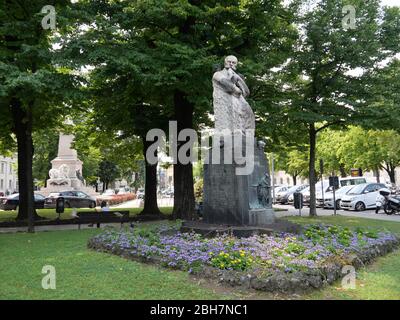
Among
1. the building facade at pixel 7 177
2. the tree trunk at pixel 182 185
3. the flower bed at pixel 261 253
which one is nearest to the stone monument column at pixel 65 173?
the tree trunk at pixel 182 185

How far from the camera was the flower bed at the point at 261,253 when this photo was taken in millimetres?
7051

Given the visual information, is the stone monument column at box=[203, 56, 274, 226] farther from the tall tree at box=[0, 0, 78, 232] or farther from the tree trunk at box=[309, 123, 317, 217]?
the tree trunk at box=[309, 123, 317, 217]

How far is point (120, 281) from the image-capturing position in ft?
24.1

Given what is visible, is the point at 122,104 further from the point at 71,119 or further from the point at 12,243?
the point at 12,243

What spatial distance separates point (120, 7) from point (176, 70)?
423cm

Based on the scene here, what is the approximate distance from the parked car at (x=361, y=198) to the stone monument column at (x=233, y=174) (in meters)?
19.0

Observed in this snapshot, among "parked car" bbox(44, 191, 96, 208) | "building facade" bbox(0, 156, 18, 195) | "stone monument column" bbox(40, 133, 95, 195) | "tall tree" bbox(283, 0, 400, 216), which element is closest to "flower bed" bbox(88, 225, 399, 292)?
"tall tree" bbox(283, 0, 400, 216)

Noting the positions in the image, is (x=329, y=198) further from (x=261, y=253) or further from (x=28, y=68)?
(x=261, y=253)

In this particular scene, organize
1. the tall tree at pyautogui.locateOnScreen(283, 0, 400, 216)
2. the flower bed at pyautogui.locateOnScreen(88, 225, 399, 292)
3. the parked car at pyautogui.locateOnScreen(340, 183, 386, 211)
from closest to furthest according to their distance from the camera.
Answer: the flower bed at pyautogui.locateOnScreen(88, 225, 399, 292), the tall tree at pyautogui.locateOnScreen(283, 0, 400, 216), the parked car at pyautogui.locateOnScreen(340, 183, 386, 211)

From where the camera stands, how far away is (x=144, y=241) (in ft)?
33.0

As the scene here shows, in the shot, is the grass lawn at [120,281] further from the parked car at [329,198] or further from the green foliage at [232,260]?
the parked car at [329,198]

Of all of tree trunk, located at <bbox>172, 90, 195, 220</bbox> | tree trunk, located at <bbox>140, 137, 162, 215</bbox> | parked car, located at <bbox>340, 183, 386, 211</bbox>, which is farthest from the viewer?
parked car, located at <bbox>340, 183, 386, 211</bbox>

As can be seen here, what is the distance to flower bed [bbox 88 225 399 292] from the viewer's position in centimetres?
705
